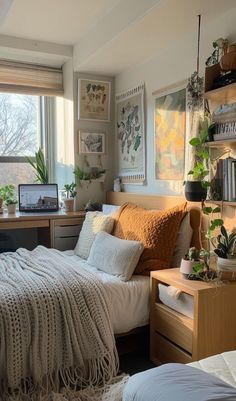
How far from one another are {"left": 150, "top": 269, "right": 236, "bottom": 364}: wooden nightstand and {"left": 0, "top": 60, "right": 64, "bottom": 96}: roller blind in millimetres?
2305

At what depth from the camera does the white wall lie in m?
2.18

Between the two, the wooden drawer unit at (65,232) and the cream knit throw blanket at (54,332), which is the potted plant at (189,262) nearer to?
the cream knit throw blanket at (54,332)

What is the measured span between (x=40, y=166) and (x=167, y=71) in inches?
62.4

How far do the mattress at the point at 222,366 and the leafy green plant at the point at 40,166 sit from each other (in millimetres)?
2624

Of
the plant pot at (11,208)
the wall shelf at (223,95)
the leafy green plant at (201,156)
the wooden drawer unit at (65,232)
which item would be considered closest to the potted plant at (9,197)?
the plant pot at (11,208)

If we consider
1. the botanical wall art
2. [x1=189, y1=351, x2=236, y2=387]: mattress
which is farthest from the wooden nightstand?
the botanical wall art

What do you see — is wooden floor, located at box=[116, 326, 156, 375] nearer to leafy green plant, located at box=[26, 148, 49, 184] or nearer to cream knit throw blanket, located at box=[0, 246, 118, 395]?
cream knit throw blanket, located at box=[0, 246, 118, 395]

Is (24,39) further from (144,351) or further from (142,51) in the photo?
(144,351)

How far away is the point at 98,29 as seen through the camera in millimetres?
2732

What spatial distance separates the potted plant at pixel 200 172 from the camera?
2.10 metres

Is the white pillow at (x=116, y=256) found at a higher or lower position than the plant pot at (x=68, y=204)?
lower

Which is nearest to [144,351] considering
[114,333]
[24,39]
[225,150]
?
[114,333]

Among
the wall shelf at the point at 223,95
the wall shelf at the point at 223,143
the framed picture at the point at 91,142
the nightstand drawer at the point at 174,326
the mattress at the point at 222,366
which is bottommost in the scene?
the nightstand drawer at the point at 174,326

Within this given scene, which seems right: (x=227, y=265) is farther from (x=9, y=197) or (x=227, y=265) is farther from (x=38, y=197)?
(x=9, y=197)
